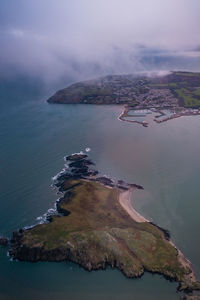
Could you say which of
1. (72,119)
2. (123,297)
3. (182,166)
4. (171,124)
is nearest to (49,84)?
(72,119)

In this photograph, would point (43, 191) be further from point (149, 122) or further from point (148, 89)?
point (148, 89)

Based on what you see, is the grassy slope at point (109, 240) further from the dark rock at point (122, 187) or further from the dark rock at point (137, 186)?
the dark rock at point (137, 186)

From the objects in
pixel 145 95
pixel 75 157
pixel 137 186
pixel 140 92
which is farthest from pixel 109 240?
pixel 140 92

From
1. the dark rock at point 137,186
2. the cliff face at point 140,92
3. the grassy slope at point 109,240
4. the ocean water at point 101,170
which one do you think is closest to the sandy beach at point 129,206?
the grassy slope at point 109,240

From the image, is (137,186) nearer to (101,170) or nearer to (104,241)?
(101,170)

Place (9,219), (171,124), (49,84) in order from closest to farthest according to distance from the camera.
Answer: (9,219) < (171,124) < (49,84)

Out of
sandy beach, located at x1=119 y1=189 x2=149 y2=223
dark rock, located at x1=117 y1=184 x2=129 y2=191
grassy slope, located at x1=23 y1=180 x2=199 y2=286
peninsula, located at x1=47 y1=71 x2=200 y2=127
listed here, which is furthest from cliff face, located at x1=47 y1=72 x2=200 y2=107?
grassy slope, located at x1=23 y1=180 x2=199 y2=286

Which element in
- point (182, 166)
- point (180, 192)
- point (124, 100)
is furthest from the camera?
point (124, 100)
